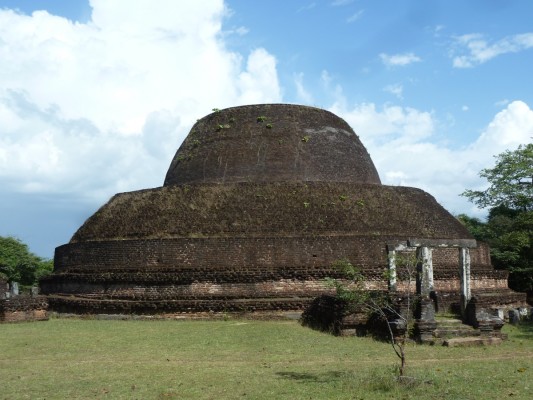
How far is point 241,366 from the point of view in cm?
973

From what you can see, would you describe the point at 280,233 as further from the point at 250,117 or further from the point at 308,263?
the point at 250,117

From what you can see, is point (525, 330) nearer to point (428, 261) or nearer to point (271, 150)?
point (428, 261)

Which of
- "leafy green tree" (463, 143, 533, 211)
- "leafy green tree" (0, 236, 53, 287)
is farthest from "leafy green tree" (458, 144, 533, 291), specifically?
"leafy green tree" (0, 236, 53, 287)

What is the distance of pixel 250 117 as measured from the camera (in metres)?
24.3

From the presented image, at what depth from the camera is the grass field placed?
7637 millimetres

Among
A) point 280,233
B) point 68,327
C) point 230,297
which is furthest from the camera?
point 280,233

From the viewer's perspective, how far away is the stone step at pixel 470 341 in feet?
40.5

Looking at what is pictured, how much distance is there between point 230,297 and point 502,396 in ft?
36.8

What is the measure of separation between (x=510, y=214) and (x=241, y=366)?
29.6 metres

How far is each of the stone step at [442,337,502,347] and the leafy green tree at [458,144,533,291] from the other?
14.4 metres

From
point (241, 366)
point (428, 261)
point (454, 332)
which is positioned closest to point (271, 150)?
A: point (428, 261)

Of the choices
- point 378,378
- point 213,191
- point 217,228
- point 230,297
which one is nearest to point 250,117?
point 213,191

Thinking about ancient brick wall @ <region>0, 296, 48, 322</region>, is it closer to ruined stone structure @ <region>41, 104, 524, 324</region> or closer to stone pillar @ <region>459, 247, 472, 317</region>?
ruined stone structure @ <region>41, 104, 524, 324</region>

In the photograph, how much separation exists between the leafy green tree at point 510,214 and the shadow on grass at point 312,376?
63.9ft
